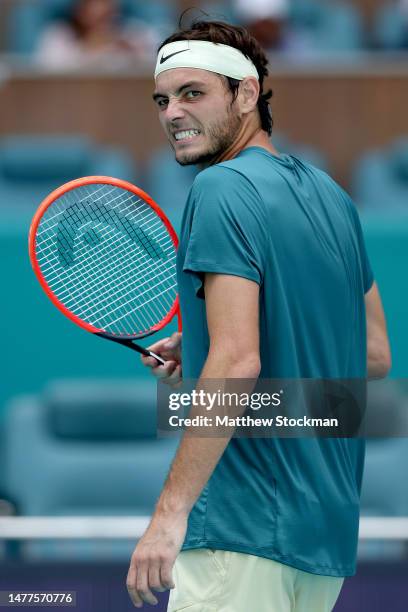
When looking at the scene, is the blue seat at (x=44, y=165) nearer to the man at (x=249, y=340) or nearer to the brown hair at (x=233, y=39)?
the brown hair at (x=233, y=39)

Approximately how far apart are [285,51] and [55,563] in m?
4.72

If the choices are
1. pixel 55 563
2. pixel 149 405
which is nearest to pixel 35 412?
pixel 149 405

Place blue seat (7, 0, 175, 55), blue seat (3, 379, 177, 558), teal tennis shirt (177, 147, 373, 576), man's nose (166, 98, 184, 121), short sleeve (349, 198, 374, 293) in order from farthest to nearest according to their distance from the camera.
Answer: blue seat (7, 0, 175, 55) → blue seat (3, 379, 177, 558) → short sleeve (349, 198, 374, 293) → man's nose (166, 98, 184, 121) → teal tennis shirt (177, 147, 373, 576)

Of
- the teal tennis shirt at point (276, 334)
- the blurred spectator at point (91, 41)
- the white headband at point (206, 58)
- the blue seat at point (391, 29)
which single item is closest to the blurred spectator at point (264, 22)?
the blurred spectator at point (91, 41)

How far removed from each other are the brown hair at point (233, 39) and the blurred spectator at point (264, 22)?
4.52 meters

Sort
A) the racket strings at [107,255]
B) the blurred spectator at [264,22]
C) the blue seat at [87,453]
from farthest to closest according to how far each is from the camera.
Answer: the blurred spectator at [264,22], the blue seat at [87,453], the racket strings at [107,255]

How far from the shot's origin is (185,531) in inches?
77.1

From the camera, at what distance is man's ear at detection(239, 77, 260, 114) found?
2.28 m

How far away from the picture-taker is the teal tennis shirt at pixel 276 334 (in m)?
2.02

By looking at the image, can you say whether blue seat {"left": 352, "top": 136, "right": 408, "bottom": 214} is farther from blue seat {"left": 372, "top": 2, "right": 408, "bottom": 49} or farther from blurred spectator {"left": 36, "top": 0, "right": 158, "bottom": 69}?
blurred spectator {"left": 36, "top": 0, "right": 158, "bottom": 69}

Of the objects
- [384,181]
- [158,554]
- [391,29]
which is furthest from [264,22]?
[158,554]

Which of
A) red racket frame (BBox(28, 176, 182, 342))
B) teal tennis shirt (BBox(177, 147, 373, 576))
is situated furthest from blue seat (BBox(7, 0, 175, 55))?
teal tennis shirt (BBox(177, 147, 373, 576))

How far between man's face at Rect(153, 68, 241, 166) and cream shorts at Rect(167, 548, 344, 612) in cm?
74

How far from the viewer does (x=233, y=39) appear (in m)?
2.32
